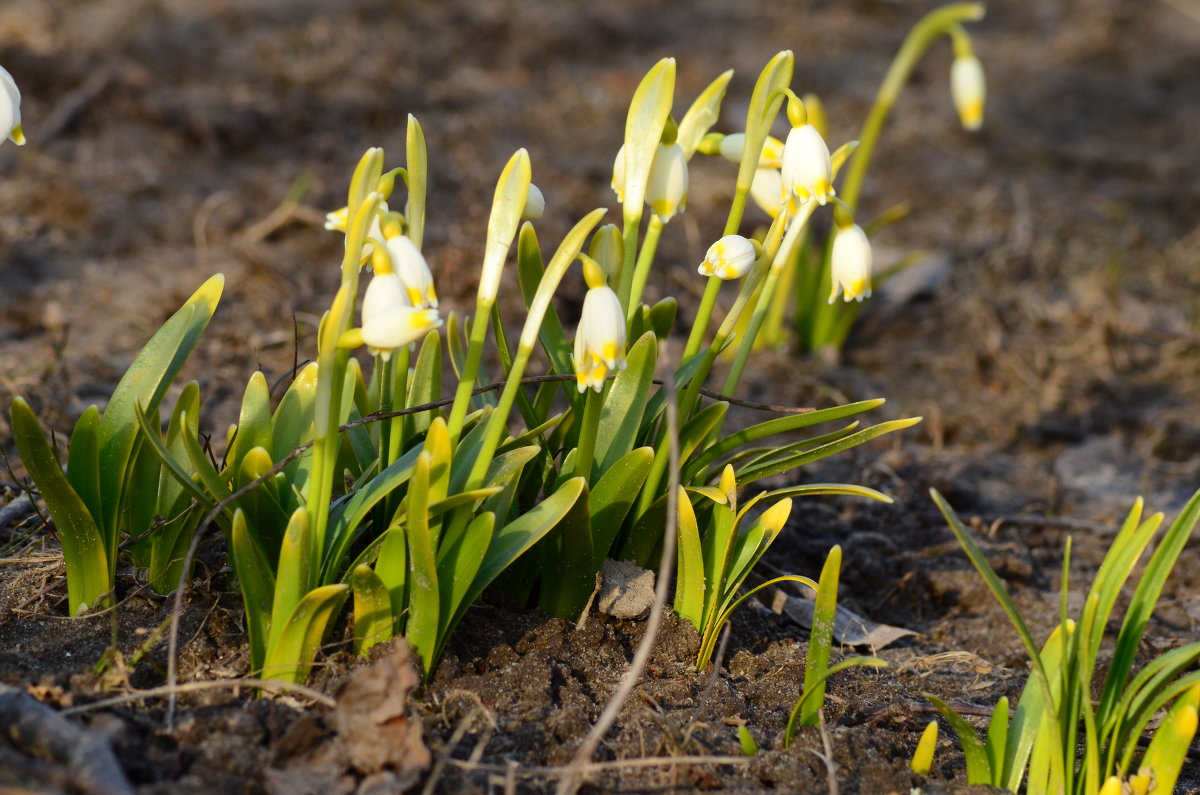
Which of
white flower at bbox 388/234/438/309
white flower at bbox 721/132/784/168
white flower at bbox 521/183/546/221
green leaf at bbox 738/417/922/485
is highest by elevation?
white flower at bbox 721/132/784/168

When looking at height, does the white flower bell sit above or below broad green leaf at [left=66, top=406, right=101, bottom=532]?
above

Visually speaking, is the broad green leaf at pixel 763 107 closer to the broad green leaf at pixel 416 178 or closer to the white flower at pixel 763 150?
the white flower at pixel 763 150

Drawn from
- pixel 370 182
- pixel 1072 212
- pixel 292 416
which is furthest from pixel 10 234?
pixel 1072 212

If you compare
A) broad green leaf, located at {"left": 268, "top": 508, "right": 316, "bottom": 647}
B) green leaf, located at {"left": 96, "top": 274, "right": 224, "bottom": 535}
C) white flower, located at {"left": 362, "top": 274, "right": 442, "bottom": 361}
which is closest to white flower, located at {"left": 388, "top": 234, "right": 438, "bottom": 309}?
white flower, located at {"left": 362, "top": 274, "right": 442, "bottom": 361}

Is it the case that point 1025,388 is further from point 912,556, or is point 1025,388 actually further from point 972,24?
point 972,24

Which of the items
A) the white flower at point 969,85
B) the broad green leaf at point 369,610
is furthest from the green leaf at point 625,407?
the white flower at point 969,85

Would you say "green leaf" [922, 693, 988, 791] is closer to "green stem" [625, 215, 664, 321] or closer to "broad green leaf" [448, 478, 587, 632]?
"broad green leaf" [448, 478, 587, 632]
